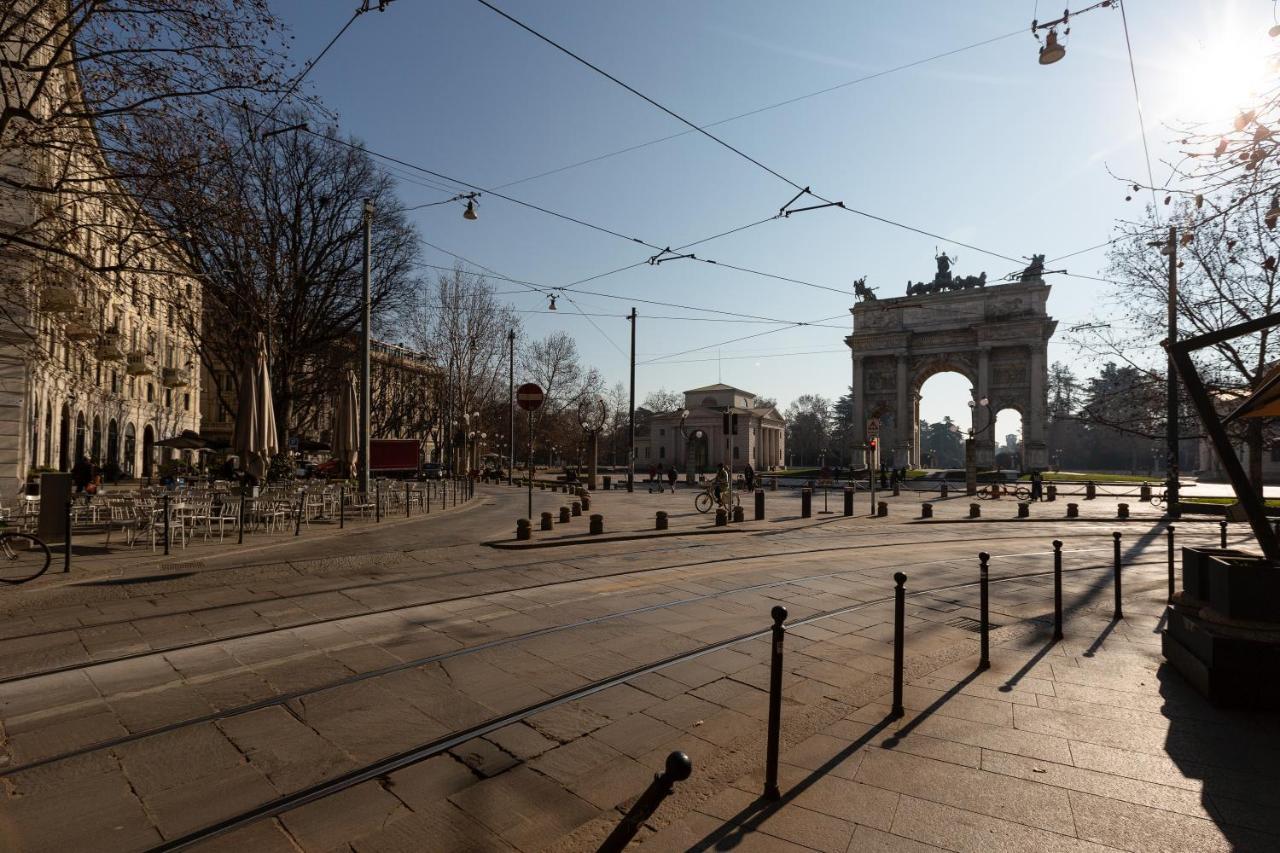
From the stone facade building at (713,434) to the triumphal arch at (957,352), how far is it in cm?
2304

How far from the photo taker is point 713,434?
97312 millimetres

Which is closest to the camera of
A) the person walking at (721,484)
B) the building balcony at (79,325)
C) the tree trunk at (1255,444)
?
the building balcony at (79,325)

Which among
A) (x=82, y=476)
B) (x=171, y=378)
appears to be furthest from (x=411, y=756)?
(x=171, y=378)

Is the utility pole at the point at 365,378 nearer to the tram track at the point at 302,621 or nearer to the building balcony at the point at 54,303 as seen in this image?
the building balcony at the point at 54,303

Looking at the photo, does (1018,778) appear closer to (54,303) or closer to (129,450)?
(54,303)

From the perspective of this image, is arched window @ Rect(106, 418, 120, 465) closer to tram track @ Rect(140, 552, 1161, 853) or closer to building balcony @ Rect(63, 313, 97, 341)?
building balcony @ Rect(63, 313, 97, 341)

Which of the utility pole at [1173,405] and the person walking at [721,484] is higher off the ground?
the utility pole at [1173,405]

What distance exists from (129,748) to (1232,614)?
698 centimetres

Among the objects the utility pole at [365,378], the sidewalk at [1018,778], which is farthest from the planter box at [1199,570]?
the utility pole at [365,378]

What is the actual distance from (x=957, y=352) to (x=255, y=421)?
6328cm

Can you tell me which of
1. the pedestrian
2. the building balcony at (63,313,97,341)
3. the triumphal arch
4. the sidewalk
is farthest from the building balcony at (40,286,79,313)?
the triumphal arch

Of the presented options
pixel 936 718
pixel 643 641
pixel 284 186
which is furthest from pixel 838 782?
pixel 284 186

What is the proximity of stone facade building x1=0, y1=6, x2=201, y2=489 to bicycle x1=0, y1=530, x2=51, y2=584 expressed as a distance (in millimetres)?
2729

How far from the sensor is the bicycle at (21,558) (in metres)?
8.31
